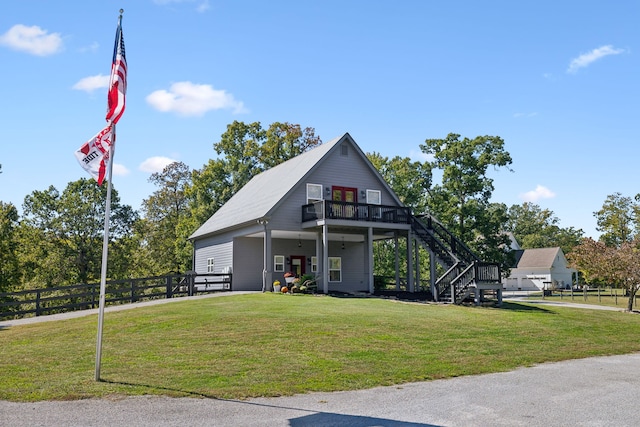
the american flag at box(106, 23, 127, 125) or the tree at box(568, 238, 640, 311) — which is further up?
the american flag at box(106, 23, 127, 125)

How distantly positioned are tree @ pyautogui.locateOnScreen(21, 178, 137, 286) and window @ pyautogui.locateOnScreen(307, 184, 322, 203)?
23.5m

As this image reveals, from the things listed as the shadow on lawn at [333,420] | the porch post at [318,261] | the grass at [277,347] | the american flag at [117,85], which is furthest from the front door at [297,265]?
the shadow on lawn at [333,420]

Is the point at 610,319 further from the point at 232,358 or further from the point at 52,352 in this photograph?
the point at 52,352

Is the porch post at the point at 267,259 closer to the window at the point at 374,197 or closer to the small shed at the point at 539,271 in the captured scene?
the window at the point at 374,197

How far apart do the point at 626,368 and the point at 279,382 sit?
7.94 meters

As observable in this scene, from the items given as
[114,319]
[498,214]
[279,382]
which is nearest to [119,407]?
[279,382]

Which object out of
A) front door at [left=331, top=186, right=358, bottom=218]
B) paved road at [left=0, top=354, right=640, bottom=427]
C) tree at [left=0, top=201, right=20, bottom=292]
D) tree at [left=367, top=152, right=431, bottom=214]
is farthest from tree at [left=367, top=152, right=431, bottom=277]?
paved road at [left=0, top=354, right=640, bottom=427]

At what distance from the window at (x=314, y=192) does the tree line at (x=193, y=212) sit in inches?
527

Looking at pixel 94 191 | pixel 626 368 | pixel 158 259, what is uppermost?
pixel 94 191

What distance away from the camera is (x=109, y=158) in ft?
34.4

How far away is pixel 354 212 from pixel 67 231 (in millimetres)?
28218

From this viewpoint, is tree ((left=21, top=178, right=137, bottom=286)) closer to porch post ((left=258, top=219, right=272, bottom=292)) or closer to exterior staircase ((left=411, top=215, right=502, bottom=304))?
porch post ((left=258, top=219, right=272, bottom=292))

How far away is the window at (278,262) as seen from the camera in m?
30.5

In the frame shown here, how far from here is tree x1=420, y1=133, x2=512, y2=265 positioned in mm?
38781
